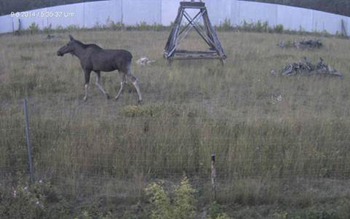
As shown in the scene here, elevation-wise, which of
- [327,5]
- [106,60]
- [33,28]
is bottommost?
[106,60]

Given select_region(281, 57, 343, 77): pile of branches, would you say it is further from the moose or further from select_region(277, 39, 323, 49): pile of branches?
select_region(277, 39, 323, 49): pile of branches

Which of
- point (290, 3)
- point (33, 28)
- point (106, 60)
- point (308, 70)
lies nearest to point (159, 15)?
point (33, 28)

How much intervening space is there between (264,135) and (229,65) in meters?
9.32

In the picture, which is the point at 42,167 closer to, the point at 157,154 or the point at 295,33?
the point at 157,154

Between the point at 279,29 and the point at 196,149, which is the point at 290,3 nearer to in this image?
the point at 279,29

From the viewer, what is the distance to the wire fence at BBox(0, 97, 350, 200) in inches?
287

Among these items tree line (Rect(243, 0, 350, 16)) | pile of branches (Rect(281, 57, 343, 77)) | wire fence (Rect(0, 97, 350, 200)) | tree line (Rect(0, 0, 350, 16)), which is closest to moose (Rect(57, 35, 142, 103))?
wire fence (Rect(0, 97, 350, 200))

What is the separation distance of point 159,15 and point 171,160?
32.0 metres

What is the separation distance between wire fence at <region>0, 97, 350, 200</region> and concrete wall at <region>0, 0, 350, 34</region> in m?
30.1

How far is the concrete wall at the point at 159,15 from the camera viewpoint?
37.0 metres

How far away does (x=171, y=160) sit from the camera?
764cm

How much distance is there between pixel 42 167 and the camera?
7.55 meters

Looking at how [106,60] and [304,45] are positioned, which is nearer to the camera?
[106,60]

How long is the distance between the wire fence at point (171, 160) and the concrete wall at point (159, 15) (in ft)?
98.8
